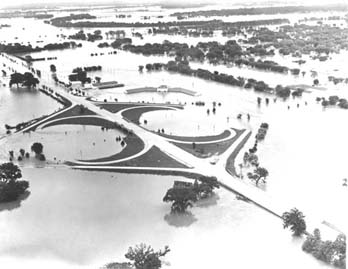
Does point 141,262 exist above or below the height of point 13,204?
above

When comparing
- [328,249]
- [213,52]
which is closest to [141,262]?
[328,249]

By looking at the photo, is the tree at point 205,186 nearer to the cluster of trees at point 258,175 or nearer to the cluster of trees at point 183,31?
the cluster of trees at point 258,175

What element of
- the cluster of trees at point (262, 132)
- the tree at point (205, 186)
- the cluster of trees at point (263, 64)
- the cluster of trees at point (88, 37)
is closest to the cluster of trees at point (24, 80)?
the cluster of trees at point (263, 64)

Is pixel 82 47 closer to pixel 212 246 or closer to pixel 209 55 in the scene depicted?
pixel 209 55

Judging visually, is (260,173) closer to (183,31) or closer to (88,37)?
(88,37)

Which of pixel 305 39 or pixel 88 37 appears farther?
pixel 88 37

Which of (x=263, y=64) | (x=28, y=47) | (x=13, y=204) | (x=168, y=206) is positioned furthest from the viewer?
(x=28, y=47)

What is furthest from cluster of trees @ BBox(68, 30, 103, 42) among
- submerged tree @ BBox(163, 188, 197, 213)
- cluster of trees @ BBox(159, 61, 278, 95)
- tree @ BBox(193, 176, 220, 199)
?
submerged tree @ BBox(163, 188, 197, 213)
